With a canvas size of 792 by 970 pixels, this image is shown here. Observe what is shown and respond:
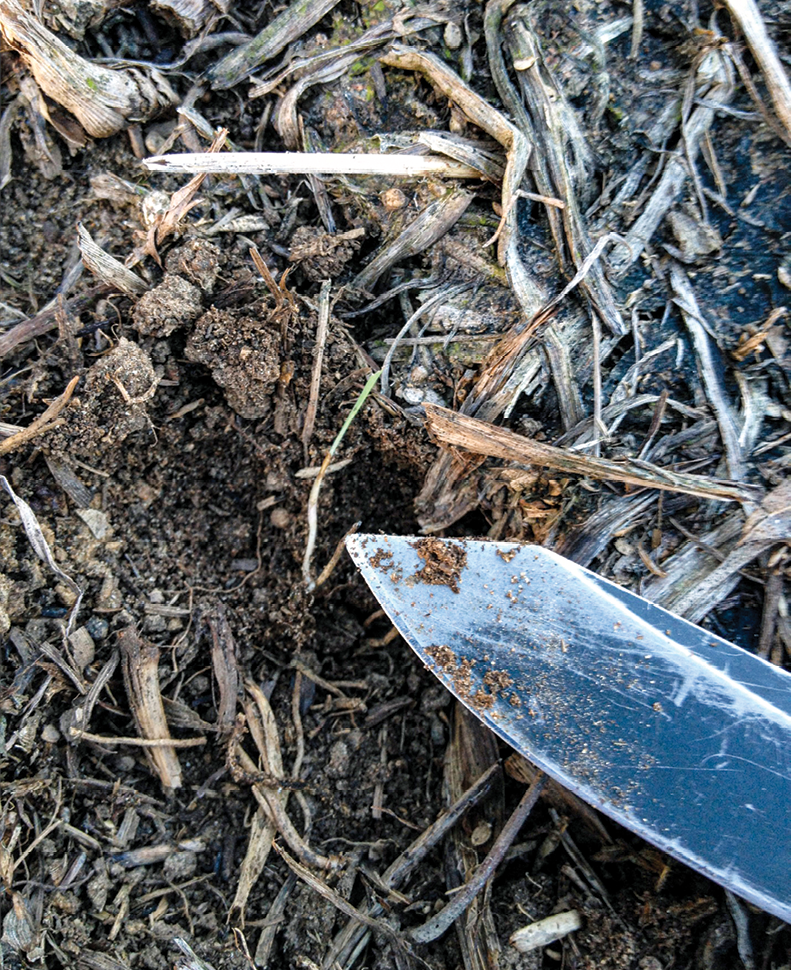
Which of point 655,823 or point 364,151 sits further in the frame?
point 364,151

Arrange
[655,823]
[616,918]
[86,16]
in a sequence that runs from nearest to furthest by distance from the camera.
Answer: [655,823] → [616,918] → [86,16]

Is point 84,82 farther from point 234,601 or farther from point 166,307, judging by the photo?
point 234,601

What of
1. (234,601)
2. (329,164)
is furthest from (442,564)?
(329,164)

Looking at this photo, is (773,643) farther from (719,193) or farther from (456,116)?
(456,116)

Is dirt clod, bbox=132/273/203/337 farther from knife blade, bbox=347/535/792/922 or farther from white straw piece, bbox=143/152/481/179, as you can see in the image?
knife blade, bbox=347/535/792/922

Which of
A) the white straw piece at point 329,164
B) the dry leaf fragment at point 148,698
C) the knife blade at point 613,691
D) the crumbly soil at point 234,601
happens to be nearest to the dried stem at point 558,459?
the crumbly soil at point 234,601

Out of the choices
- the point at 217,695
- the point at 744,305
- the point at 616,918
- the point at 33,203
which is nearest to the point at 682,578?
the point at 744,305

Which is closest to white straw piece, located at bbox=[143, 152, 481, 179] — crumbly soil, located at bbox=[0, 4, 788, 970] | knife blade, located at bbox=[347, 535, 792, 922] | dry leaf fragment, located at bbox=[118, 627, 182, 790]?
crumbly soil, located at bbox=[0, 4, 788, 970]
